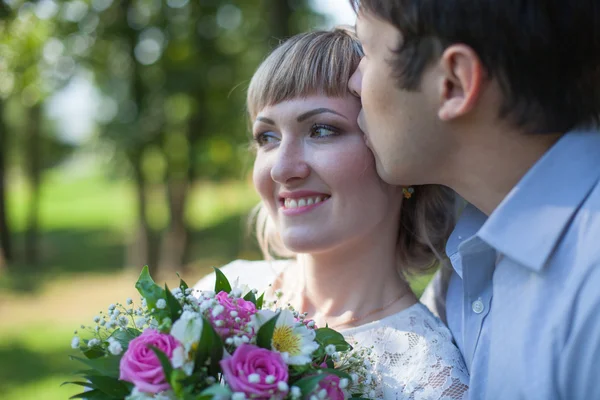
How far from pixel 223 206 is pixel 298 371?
2026 centimetres

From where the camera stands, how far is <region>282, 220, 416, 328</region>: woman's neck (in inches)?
115

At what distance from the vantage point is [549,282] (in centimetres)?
208

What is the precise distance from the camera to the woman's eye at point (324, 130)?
276 cm

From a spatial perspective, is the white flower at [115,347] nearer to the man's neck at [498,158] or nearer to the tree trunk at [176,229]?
the man's neck at [498,158]

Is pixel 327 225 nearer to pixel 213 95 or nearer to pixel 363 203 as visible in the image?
pixel 363 203

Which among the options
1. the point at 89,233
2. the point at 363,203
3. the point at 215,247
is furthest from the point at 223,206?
the point at 363,203

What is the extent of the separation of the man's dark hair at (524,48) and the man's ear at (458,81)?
0.03m

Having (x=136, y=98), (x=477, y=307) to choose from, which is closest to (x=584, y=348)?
(x=477, y=307)

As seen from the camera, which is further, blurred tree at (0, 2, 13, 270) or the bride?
blurred tree at (0, 2, 13, 270)

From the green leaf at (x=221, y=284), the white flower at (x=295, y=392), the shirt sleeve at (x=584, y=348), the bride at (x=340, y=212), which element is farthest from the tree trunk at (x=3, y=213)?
the shirt sleeve at (x=584, y=348)

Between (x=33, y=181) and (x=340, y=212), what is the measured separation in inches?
662

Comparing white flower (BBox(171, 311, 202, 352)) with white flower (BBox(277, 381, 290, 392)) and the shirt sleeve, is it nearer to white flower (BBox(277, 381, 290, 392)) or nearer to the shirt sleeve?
A: white flower (BBox(277, 381, 290, 392))

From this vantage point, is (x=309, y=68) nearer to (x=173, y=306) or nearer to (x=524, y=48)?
(x=524, y=48)

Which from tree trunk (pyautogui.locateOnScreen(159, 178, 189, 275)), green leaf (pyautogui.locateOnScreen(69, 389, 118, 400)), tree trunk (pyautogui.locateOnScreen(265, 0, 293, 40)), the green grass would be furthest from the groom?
tree trunk (pyautogui.locateOnScreen(159, 178, 189, 275))
